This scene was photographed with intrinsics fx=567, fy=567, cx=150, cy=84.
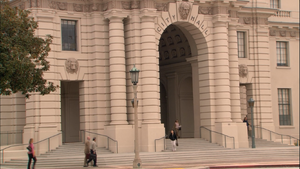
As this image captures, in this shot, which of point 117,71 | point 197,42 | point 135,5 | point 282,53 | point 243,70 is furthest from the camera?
point 282,53

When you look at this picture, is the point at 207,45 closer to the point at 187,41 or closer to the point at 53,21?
the point at 187,41

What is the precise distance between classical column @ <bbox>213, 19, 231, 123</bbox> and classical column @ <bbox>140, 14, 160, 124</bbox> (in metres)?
5.08

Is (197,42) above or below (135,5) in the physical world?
below

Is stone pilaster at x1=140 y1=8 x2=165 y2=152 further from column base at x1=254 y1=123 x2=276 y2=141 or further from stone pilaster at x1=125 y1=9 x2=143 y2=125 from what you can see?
column base at x1=254 y1=123 x2=276 y2=141

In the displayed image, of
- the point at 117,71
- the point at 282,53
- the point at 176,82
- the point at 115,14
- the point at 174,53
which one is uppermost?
the point at 115,14

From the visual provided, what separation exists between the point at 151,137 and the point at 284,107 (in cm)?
1725

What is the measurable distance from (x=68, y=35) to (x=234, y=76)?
12.7 meters

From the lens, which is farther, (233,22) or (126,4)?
(233,22)

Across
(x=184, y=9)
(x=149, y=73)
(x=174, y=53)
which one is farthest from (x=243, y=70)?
(x=149, y=73)

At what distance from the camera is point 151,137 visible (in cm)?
3728

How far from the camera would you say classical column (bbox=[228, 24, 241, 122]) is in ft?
139

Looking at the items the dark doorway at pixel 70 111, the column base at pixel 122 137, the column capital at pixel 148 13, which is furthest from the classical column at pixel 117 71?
the dark doorway at pixel 70 111

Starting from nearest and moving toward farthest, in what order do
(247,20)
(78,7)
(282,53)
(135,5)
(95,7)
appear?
1. (135,5)
2. (95,7)
3. (78,7)
4. (247,20)
5. (282,53)

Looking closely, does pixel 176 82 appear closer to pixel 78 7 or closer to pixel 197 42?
pixel 197 42
